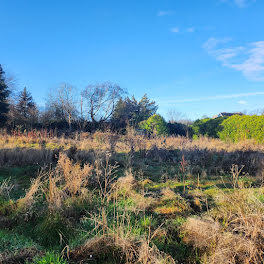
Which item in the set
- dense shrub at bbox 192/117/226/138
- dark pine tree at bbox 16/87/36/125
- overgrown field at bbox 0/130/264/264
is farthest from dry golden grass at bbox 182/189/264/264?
dark pine tree at bbox 16/87/36/125

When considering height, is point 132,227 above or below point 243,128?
below

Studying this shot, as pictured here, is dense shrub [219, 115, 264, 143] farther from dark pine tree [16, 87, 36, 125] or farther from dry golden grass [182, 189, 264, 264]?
dark pine tree [16, 87, 36, 125]

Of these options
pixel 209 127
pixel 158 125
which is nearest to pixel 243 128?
pixel 209 127

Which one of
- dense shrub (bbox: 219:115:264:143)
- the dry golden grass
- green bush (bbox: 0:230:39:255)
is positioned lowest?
green bush (bbox: 0:230:39:255)

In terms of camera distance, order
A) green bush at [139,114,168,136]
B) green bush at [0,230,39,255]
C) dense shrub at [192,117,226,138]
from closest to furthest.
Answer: green bush at [0,230,39,255] → green bush at [139,114,168,136] → dense shrub at [192,117,226,138]

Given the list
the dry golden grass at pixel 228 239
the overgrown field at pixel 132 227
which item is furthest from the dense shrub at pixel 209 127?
the dry golden grass at pixel 228 239

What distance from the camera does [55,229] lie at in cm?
278

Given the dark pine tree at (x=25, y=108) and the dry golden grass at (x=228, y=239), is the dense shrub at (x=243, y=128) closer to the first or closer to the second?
the dry golden grass at (x=228, y=239)

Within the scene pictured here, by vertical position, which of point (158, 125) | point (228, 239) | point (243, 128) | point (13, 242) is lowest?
point (13, 242)

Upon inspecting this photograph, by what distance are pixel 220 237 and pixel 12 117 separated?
77.3 feet

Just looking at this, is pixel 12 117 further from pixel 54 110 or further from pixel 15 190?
pixel 15 190

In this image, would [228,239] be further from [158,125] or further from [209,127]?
[209,127]

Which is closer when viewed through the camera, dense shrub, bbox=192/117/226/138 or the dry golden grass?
the dry golden grass

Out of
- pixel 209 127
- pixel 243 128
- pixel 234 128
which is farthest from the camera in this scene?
pixel 209 127
